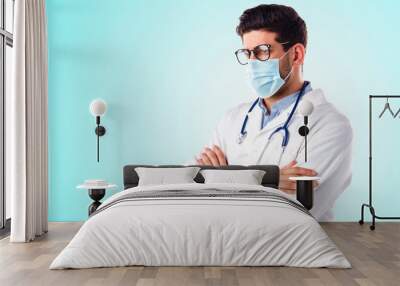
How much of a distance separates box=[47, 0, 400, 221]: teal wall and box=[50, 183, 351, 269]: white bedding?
9.16 ft

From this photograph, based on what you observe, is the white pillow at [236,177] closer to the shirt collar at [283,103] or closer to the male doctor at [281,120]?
the male doctor at [281,120]

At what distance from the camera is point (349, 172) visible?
7262 mm

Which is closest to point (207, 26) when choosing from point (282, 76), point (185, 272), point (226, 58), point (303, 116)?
point (226, 58)

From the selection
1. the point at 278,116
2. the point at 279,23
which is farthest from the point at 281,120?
the point at 279,23

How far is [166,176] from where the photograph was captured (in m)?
6.67

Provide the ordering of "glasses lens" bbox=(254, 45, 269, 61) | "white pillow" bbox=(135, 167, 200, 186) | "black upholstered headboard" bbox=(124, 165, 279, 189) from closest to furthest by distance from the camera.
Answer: "white pillow" bbox=(135, 167, 200, 186), "black upholstered headboard" bbox=(124, 165, 279, 189), "glasses lens" bbox=(254, 45, 269, 61)

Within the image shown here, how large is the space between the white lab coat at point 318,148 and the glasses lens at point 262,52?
2.10ft

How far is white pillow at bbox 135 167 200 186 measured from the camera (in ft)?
21.8

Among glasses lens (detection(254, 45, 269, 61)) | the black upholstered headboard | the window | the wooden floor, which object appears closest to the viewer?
the wooden floor

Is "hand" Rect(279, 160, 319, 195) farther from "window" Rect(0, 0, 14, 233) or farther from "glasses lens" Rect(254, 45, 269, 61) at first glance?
"window" Rect(0, 0, 14, 233)

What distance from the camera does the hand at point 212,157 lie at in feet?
24.0

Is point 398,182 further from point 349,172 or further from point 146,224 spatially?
point 146,224

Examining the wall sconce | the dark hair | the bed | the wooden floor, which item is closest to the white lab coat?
the dark hair

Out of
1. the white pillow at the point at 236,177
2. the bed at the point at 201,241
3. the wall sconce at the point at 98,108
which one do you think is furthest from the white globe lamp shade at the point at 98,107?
the bed at the point at 201,241
